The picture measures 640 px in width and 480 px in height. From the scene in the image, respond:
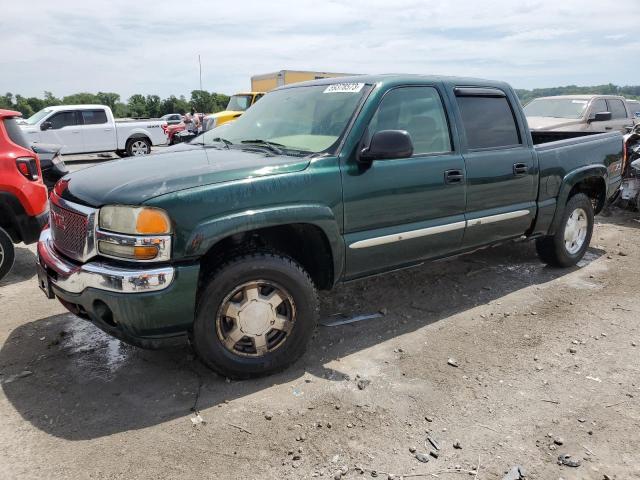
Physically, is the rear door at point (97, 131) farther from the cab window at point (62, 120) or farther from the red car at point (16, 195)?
the red car at point (16, 195)

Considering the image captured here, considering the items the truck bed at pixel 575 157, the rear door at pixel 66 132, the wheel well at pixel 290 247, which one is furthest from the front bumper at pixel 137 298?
the rear door at pixel 66 132

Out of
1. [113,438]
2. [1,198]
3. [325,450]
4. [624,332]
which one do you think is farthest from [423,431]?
[1,198]

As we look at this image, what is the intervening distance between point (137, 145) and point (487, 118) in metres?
14.8

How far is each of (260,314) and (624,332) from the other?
280 centimetres

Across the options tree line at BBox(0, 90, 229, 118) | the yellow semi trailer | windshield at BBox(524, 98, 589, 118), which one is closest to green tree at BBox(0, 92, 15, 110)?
tree line at BBox(0, 90, 229, 118)

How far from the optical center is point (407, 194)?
367cm

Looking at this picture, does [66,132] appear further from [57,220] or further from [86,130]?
[57,220]

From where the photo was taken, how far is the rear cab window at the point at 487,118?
13.8 feet

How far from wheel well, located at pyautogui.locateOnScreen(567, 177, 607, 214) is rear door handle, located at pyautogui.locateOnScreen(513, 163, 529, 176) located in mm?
1082

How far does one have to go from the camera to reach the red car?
4922mm

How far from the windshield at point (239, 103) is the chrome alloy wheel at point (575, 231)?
1434 cm

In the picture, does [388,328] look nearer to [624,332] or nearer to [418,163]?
[418,163]

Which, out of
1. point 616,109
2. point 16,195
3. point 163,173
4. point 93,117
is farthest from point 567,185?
point 93,117

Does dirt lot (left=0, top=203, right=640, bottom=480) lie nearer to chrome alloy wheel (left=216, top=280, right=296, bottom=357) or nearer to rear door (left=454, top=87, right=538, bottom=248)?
chrome alloy wheel (left=216, top=280, right=296, bottom=357)
